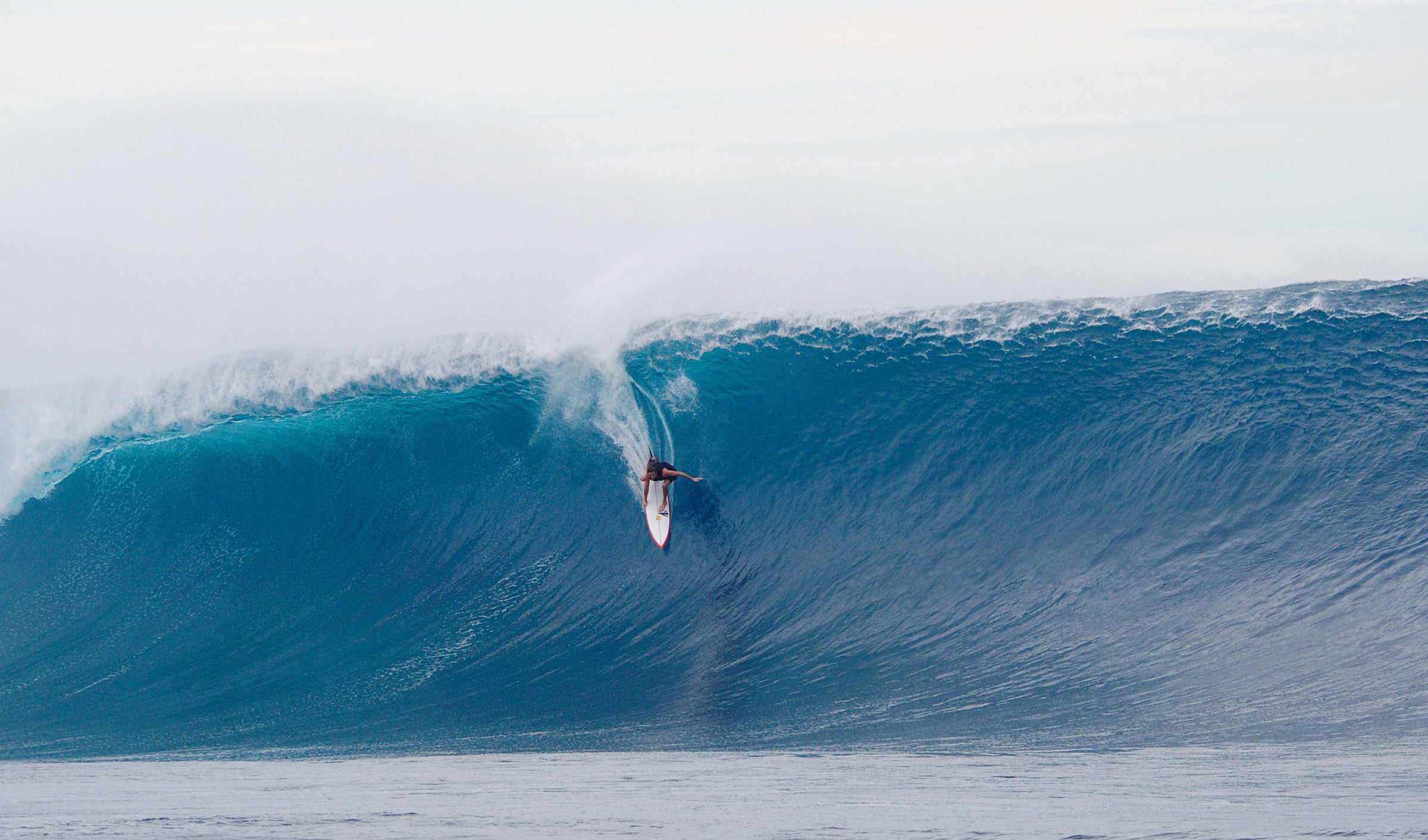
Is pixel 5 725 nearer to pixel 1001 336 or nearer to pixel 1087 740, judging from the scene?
pixel 1087 740

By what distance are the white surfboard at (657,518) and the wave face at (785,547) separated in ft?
0.63

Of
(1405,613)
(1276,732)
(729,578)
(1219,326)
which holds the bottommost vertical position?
(1276,732)

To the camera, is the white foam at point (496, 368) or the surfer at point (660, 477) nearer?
the surfer at point (660, 477)

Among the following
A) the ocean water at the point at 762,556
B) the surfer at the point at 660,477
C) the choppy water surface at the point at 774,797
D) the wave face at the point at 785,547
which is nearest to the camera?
the choppy water surface at the point at 774,797

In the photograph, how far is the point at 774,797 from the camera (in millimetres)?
7613

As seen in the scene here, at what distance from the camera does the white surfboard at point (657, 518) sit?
36.7 feet

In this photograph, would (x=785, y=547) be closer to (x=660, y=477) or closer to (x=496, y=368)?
(x=660, y=477)

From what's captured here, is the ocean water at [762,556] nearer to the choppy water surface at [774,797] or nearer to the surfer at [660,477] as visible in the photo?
the choppy water surface at [774,797]

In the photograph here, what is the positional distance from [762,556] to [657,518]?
1255mm

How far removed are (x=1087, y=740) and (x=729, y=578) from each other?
3.99 meters

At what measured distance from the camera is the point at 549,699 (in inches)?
376

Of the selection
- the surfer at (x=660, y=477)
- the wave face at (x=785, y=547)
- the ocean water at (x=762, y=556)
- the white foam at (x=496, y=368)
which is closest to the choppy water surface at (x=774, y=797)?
the ocean water at (x=762, y=556)

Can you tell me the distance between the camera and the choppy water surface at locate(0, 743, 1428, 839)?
22.7 feet

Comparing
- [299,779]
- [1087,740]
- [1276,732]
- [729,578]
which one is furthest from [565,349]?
[1276,732]
